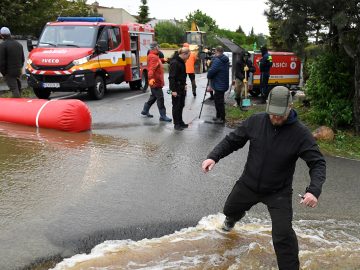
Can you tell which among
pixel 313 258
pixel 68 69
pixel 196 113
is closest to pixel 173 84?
pixel 196 113

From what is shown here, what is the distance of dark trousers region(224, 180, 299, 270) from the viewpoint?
392 centimetres

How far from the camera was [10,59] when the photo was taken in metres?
11.0

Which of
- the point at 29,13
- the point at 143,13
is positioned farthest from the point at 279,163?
the point at 143,13

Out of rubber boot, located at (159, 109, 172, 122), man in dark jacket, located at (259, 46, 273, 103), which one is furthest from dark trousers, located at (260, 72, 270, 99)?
rubber boot, located at (159, 109, 172, 122)

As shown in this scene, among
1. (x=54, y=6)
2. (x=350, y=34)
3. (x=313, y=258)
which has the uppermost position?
(x=54, y=6)

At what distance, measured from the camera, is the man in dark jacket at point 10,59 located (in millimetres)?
10852

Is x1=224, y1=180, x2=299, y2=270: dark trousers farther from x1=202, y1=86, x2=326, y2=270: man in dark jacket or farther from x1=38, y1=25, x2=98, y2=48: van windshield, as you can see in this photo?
x1=38, y1=25, x2=98, y2=48: van windshield

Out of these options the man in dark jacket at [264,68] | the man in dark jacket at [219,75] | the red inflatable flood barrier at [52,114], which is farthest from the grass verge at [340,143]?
the red inflatable flood barrier at [52,114]

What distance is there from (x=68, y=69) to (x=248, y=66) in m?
5.48

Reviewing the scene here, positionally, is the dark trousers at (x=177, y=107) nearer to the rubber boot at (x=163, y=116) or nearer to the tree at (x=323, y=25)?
the rubber boot at (x=163, y=116)

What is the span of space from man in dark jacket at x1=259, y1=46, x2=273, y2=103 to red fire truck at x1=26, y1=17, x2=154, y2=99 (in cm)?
463

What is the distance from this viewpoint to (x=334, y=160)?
844cm

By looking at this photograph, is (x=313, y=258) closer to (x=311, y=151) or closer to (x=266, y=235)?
(x=266, y=235)

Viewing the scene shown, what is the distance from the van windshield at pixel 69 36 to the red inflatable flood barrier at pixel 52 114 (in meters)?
4.65
